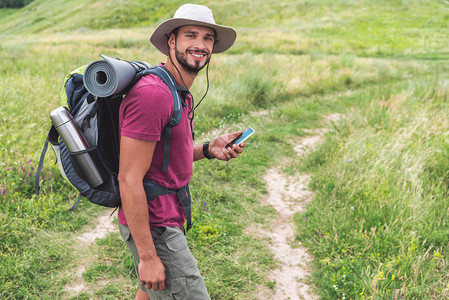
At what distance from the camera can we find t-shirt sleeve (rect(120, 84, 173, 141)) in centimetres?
166

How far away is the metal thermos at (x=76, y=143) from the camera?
174 cm

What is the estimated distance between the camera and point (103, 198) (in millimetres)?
1901

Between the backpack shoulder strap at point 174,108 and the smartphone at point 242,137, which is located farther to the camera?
the smartphone at point 242,137

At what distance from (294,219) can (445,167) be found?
247 centimetres

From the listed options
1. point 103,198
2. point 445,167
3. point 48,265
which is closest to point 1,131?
point 48,265

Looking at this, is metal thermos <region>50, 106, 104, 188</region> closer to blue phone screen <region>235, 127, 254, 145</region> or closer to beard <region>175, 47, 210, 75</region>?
beard <region>175, 47, 210, 75</region>

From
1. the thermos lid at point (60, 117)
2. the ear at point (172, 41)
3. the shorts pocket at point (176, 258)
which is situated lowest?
the shorts pocket at point (176, 258)

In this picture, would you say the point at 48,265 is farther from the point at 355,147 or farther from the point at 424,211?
the point at 355,147

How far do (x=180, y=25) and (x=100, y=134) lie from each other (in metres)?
0.85

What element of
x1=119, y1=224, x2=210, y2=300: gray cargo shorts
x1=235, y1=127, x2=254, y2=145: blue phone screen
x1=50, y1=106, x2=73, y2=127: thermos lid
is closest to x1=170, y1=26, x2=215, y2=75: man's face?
x1=235, y1=127, x2=254, y2=145: blue phone screen

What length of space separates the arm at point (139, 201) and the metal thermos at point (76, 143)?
188 millimetres

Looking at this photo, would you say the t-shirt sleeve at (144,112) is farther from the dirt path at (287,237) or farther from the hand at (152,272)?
the dirt path at (287,237)

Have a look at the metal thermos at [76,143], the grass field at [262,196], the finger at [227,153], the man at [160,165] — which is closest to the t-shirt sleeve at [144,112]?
the man at [160,165]

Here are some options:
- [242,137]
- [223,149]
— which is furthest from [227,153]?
[242,137]
